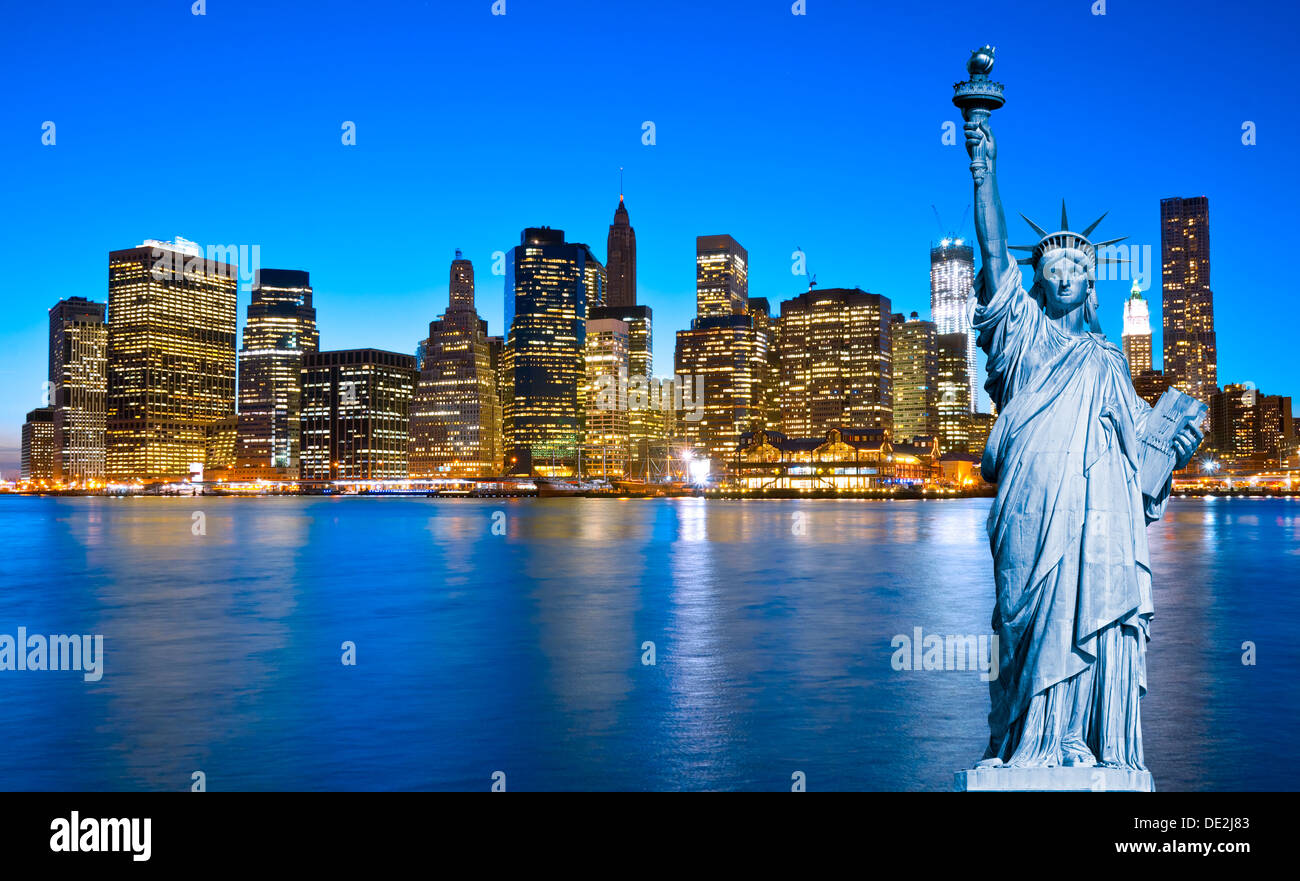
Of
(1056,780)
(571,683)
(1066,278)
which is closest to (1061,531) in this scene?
(1056,780)

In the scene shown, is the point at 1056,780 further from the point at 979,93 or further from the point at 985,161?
the point at 979,93

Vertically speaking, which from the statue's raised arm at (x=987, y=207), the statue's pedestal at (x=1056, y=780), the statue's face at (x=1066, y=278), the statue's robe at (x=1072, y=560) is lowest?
the statue's pedestal at (x=1056, y=780)

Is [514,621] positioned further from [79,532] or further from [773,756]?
[79,532]

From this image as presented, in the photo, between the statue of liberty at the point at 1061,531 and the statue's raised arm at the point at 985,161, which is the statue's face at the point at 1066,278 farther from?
the statue's raised arm at the point at 985,161

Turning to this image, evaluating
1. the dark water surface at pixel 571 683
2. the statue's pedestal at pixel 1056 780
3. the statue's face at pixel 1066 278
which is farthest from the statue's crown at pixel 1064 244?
the dark water surface at pixel 571 683
